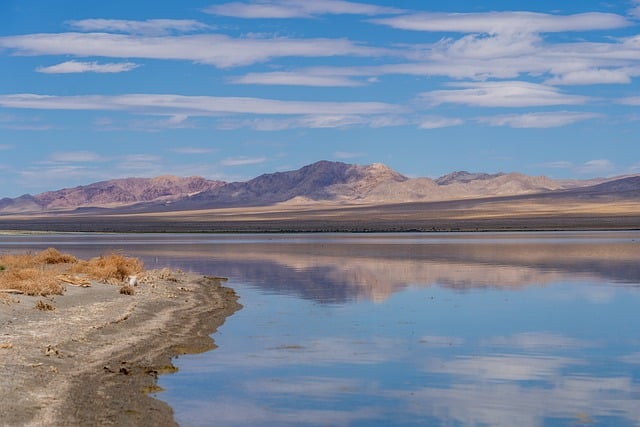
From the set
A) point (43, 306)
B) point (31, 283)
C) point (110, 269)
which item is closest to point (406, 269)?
point (110, 269)

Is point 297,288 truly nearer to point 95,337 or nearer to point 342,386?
point 95,337

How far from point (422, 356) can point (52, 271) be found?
48.0ft

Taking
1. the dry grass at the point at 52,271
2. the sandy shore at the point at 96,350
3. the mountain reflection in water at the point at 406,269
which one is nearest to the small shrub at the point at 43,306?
the sandy shore at the point at 96,350

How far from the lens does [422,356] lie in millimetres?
14992

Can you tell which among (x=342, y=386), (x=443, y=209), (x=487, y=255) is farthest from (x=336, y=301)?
(x=443, y=209)

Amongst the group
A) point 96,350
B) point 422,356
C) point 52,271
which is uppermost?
point 52,271

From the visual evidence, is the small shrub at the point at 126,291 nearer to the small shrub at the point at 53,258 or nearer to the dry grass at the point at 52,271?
the dry grass at the point at 52,271

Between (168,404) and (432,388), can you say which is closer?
(168,404)

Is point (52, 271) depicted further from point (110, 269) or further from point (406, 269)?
point (406, 269)

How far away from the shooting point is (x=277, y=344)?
54.4ft

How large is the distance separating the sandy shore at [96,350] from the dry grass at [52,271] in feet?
1.51

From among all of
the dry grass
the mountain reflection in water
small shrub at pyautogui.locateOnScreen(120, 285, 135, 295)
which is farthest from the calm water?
the dry grass

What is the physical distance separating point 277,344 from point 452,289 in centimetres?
1059

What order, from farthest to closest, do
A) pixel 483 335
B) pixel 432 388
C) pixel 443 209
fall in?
pixel 443 209, pixel 483 335, pixel 432 388
